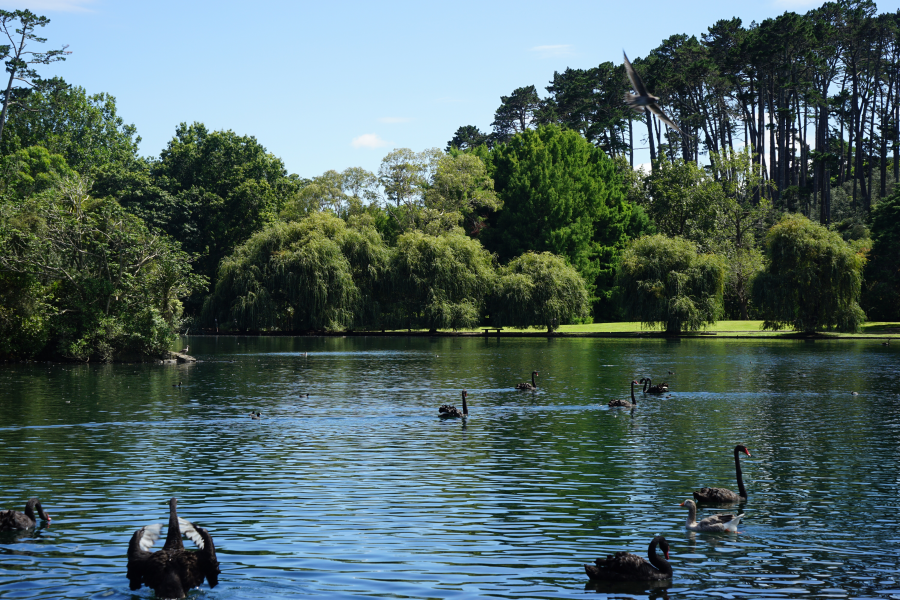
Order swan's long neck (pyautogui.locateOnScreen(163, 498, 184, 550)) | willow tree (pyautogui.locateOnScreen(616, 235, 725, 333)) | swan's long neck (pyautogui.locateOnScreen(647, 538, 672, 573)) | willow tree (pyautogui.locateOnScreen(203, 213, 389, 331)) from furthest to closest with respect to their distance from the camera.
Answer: willow tree (pyautogui.locateOnScreen(203, 213, 389, 331)) < willow tree (pyautogui.locateOnScreen(616, 235, 725, 333)) < swan's long neck (pyautogui.locateOnScreen(647, 538, 672, 573)) < swan's long neck (pyautogui.locateOnScreen(163, 498, 184, 550))

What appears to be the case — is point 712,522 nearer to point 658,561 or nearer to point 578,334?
point 658,561

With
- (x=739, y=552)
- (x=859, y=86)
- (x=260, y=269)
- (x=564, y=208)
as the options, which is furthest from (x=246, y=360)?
(x=859, y=86)

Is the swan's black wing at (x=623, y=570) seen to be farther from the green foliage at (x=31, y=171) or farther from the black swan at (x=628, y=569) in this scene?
the green foliage at (x=31, y=171)

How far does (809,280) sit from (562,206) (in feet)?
116

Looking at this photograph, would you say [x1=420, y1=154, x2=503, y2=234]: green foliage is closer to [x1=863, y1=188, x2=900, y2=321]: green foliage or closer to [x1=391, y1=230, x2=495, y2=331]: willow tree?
[x1=391, y1=230, x2=495, y2=331]: willow tree

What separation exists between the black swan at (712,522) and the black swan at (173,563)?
8.04 metres

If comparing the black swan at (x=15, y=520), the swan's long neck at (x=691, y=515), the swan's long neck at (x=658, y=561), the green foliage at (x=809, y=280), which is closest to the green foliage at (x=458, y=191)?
the green foliage at (x=809, y=280)

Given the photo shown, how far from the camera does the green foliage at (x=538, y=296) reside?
93.6 meters

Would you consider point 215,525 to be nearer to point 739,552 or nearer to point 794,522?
point 739,552

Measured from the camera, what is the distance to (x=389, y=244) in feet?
369

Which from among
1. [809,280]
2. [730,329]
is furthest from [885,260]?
[730,329]

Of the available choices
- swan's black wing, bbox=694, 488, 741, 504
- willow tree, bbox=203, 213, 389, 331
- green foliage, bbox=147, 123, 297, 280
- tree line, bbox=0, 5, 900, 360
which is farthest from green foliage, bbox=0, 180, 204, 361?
green foliage, bbox=147, 123, 297, 280

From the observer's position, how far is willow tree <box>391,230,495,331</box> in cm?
9256

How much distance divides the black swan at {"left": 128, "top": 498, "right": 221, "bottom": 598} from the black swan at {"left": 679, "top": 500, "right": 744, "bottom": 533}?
8.04 metres
